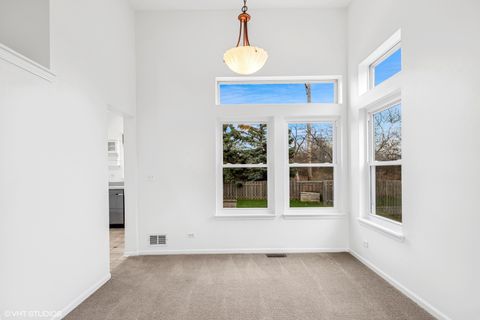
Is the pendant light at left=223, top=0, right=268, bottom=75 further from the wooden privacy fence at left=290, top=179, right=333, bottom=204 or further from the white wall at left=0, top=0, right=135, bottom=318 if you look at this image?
the wooden privacy fence at left=290, top=179, right=333, bottom=204

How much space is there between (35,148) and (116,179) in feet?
15.3

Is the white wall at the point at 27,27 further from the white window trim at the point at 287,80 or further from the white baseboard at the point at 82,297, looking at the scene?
the white window trim at the point at 287,80

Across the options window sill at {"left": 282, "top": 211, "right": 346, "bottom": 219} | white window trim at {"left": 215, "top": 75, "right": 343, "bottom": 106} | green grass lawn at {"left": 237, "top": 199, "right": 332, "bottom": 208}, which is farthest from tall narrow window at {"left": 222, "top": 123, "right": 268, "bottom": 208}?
white window trim at {"left": 215, "top": 75, "right": 343, "bottom": 106}

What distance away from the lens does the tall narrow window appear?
181 inches

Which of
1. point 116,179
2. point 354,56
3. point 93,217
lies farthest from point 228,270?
point 116,179

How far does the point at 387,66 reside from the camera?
351cm

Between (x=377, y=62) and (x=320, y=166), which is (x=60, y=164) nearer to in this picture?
(x=320, y=166)

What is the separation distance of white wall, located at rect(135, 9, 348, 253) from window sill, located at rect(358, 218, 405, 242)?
0.61 m

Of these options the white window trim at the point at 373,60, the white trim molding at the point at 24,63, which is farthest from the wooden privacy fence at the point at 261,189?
the white trim molding at the point at 24,63

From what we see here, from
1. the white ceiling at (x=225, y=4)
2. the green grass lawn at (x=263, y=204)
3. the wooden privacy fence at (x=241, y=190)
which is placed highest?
the white ceiling at (x=225, y=4)

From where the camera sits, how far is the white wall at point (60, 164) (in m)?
2.05

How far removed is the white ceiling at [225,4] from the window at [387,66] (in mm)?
1224

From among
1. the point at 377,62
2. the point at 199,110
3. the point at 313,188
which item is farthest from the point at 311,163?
the point at 199,110

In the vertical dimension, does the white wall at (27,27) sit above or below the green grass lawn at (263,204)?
above
